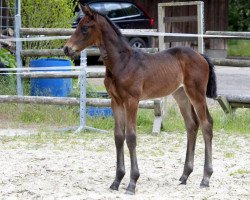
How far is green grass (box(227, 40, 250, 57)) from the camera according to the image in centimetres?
3149

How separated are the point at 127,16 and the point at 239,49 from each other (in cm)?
1024

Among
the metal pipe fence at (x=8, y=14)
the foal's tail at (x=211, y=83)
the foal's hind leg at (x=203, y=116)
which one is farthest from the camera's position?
the metal pipe fence at (x=8, y=14)

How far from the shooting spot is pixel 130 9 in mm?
24234

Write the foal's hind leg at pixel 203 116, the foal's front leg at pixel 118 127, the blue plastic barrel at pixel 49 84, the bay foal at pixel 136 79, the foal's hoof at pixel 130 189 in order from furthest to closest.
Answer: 1. the blue plastic barrel at pixel 49 84
2. the foal's hind leg at pixel 203 116
3. the foal's front leg at pixel 118 127
4. the bay foal at pixel 136 79
5. the foal's hoof at pixel 130 189

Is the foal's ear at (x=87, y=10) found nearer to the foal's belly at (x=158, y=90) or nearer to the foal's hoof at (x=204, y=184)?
the foal's belly at (x=158, y=90)

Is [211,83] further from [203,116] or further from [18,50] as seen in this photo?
[18,50]

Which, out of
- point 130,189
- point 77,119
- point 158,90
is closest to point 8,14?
point 77,119

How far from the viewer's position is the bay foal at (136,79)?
793 cm

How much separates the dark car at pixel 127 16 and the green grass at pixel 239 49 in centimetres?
754

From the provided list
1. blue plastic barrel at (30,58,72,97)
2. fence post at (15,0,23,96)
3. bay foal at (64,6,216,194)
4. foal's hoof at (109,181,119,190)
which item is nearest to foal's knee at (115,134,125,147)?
bay foal at (64,6,216,194)

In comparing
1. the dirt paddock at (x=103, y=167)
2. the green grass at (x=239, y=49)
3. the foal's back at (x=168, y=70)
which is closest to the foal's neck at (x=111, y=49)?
the foal's back at (x=168, y=70)

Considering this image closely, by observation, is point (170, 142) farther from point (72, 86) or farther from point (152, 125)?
point (72, 86)

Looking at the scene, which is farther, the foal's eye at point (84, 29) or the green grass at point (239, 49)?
the green grass at point (239, 49)

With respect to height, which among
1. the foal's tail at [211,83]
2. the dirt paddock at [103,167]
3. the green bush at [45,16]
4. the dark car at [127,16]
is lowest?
the dirt paddock at [103,167]
